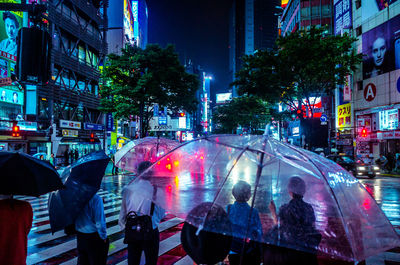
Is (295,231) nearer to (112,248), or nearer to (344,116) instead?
(112,248)

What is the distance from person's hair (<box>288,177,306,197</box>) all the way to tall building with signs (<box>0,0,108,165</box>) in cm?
2166

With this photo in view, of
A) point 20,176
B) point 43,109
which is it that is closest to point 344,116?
point 43,109

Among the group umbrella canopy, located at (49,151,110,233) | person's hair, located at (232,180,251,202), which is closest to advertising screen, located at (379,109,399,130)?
person's hair, located at (232,180,251,202)

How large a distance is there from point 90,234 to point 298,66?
20184 millimetres

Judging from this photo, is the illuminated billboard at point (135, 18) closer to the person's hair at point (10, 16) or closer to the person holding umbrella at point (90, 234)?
the person's hair at point (10, 16)

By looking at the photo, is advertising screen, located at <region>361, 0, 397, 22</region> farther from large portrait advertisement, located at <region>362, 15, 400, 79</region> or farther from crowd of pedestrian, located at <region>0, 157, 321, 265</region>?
Answer: crowd of pedestrian, located at <region>0, 157, 321, 265</region>

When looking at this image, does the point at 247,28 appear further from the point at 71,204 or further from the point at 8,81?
the point at 71,204

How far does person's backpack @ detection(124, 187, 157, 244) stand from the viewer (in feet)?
13.1

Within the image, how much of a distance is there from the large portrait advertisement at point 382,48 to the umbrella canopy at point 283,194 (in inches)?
1214

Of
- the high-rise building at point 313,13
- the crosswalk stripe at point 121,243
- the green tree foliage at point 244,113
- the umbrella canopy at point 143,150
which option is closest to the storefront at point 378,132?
the green tree foliage at point 244,113

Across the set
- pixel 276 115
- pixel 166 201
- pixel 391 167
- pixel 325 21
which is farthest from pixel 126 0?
pixel 166 201

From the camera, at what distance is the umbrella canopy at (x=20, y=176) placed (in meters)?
3.31

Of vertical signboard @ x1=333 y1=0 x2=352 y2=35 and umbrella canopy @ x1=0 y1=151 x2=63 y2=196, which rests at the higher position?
vertical signboard @ x1=333 y1=0 x2=352 y2=35

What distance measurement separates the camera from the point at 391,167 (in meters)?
26.8
